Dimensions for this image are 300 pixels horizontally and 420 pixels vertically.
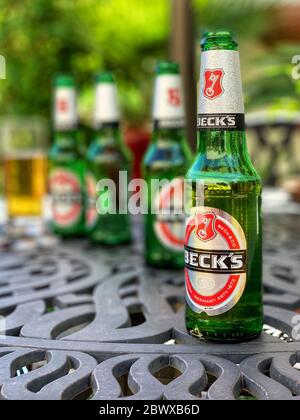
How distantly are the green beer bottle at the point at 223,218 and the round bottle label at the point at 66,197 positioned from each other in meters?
0.63

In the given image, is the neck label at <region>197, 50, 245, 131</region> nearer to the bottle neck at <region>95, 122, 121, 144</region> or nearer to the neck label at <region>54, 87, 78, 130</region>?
the bottle neck at <region>95, 122, 121, 144</region>

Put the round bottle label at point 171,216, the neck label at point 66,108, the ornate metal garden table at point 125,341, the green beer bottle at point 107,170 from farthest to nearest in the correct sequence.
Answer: the neck label at point 66,108, the green beer bottle at point 107,170, the round bottle label at point 171,216, the ornate metal garden table at point 125,341

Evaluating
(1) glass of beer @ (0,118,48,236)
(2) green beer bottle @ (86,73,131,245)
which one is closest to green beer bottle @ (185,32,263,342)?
(2) green beer bottle @ (86,73,131,245)

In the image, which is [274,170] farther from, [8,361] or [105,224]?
[8,361]

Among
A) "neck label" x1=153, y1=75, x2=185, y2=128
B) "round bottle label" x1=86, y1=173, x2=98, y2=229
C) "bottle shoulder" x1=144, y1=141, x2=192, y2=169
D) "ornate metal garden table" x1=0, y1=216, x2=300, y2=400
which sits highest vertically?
"neck label" x1=153, y1=75, x2=185, y2=128

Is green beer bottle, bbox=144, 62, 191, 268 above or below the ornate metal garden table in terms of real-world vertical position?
above

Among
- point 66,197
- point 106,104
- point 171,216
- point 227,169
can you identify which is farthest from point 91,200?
point 227,169

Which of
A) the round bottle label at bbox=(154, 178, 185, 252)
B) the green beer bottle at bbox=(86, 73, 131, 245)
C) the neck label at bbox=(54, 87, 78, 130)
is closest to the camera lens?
the round bottle label at bbox=(154, 178, 185, 252)

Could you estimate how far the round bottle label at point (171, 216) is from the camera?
3.14 feet

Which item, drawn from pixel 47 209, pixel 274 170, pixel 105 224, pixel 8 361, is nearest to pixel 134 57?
pixel 274 170

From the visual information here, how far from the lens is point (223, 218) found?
0.63 m

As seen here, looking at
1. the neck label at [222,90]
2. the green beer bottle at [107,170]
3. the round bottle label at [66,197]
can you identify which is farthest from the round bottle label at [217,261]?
the round bottle label at [66,197]

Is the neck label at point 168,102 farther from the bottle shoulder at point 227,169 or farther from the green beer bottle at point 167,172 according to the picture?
the bottle shoulder at point 227,169

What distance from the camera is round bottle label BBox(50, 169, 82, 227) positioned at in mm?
1267
